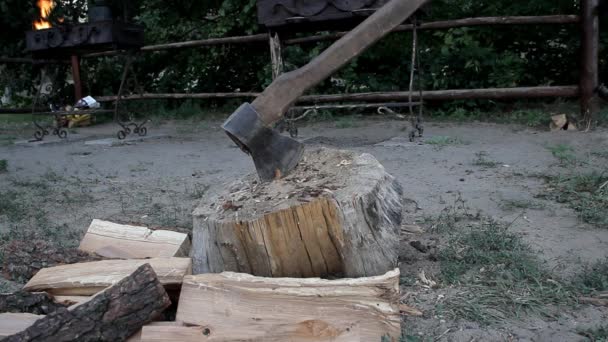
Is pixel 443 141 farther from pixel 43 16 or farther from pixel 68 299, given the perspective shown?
pixel 43 16

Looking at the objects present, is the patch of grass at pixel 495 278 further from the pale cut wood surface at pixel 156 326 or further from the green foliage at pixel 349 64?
the green foliage at pixel 349 64

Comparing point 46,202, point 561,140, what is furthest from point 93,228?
point 561,140

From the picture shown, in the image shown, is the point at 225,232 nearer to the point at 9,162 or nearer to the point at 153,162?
the point at 153,162

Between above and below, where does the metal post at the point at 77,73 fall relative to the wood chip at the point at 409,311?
above

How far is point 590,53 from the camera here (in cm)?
644

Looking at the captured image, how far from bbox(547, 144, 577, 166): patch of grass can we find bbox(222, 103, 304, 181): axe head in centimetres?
276

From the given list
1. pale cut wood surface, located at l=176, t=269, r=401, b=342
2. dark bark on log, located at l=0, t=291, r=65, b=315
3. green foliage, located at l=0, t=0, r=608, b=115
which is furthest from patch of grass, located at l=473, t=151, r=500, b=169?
dark bark on log, located at l=0, t=291, r=65, b=315

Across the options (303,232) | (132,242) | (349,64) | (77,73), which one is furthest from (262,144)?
(77,73)

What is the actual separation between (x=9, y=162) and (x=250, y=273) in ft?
14.5

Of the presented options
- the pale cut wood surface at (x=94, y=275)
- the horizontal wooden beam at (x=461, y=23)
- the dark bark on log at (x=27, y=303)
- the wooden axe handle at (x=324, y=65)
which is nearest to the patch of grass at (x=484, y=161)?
the wooden axe handle at (x=324, y=65)

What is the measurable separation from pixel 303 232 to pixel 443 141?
3.84 meters

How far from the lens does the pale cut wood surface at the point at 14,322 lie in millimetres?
1876

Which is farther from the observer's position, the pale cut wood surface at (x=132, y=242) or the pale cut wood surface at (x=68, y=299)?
the pale cut wood surface at (x=132, y=242)

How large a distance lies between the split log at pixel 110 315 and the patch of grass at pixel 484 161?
3225 mm
